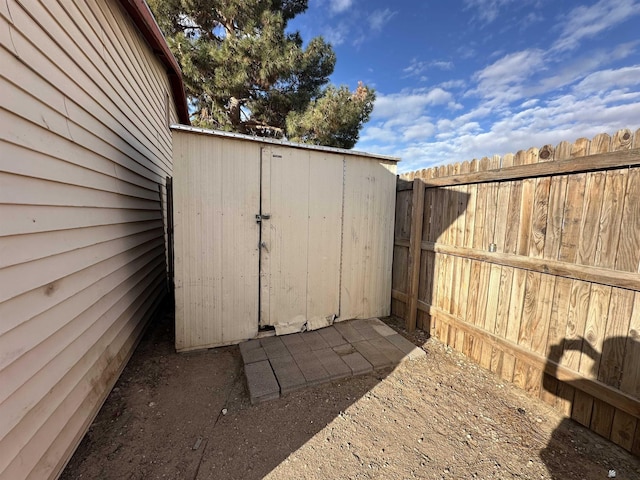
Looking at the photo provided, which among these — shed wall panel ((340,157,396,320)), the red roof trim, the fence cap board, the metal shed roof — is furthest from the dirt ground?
the red roof trim

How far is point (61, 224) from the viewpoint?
150 centimetres

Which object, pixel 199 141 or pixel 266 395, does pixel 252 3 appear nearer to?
pixel 199 141

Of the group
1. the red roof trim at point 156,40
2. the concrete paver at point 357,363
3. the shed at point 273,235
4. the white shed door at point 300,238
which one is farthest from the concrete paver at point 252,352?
the red roof trim at point 156,40

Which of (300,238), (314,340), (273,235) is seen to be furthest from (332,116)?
(314,340)

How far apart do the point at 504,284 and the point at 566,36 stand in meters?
5.09

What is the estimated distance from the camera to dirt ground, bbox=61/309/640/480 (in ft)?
4.89

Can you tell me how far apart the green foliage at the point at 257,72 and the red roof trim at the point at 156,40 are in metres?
1.25

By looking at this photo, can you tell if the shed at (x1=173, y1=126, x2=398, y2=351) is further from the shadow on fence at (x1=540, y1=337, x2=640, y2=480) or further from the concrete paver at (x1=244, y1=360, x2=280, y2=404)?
the shadow on fence at (x1=540, y1=337, x2=640, y2=480)

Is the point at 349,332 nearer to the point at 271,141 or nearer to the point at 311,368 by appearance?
the point at 311,368

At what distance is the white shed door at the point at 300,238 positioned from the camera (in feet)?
9.40

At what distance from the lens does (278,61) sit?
5.88m

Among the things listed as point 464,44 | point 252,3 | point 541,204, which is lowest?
point 541,204

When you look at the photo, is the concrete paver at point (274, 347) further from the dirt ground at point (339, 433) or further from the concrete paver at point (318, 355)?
the dirt ground at point (339, 433)


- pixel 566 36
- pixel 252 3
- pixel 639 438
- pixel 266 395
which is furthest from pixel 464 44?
pixel 266 395
